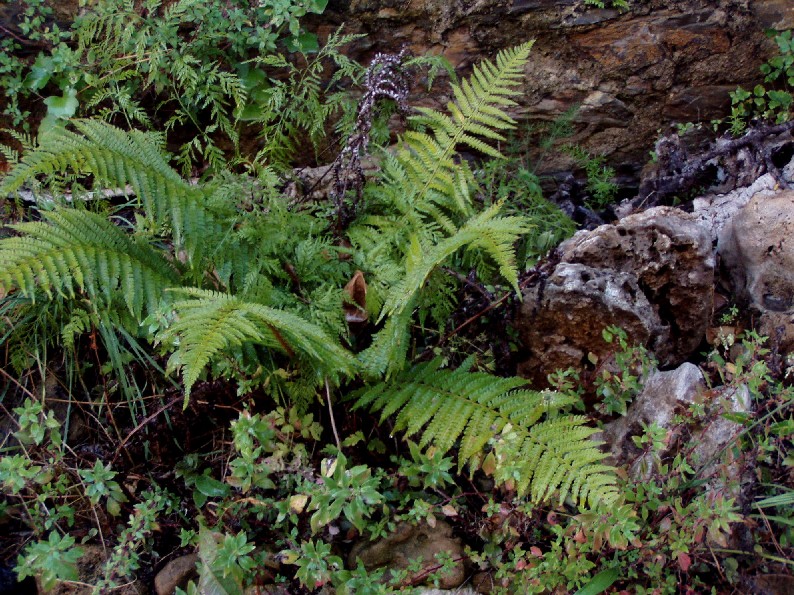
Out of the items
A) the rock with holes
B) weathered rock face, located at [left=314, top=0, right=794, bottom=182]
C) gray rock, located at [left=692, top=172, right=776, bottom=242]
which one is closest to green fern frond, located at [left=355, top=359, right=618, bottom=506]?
the rock with holes

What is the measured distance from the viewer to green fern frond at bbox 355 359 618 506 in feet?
7.16

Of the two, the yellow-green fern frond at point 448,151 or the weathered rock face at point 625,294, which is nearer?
the weathered rock face at point 625,294

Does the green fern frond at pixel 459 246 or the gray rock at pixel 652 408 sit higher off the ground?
the green fern frond at pixel 459 246

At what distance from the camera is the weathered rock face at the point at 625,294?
262cm

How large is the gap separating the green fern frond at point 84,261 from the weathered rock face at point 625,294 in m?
1.49

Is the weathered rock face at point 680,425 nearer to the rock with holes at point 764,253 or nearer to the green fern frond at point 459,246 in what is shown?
the rock with holes at point 764,253

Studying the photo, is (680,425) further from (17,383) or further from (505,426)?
(17,383)

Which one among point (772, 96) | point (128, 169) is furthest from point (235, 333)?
point (772, 96)

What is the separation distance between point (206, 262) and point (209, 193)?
0.96 ft

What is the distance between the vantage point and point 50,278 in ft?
7.85

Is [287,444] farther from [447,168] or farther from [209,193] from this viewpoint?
[447,168]

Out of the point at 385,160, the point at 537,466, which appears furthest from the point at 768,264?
the point at 385,160

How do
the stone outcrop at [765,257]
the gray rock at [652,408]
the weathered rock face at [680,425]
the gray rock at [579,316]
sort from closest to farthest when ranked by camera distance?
the weathered rock face at [680,425] < the gray rock at [652,408] < the gray rock at [579,316] < the stone outcrop at [765,257]

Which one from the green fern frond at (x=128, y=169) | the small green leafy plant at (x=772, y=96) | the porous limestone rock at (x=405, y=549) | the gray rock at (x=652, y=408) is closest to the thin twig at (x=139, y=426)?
the green fern frond at (x=128, y=169)
